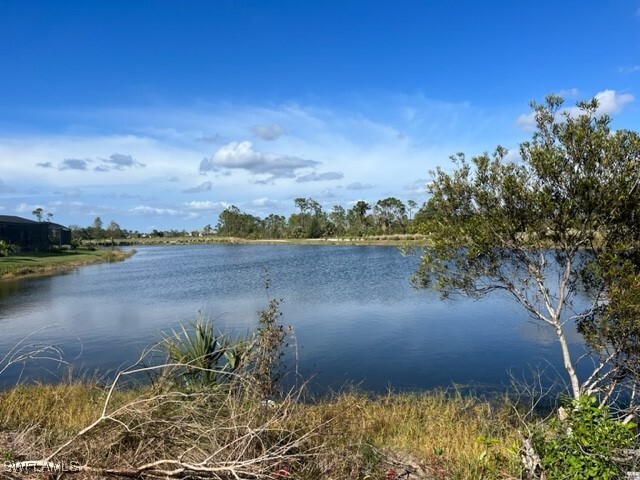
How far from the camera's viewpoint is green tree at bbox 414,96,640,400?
7.25 m

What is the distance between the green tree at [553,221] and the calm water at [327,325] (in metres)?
4.19

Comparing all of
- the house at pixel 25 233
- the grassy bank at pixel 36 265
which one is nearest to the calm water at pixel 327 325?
the grassy bank at pixel 36 265

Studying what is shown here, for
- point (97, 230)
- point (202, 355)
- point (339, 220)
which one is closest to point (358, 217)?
point (339, 220)

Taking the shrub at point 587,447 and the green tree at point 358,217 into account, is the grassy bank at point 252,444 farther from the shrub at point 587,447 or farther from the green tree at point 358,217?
the green tree at point 358,217

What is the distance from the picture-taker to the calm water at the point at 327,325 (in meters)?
14.2

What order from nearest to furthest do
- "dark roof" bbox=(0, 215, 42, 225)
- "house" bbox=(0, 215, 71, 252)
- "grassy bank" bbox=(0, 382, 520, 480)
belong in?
1. "grassy bank" bbox=(0, 382, 520, 480)
2. "house" bbox=(0, 215, 71, 252)
3. "dark roof" bbox=(0, 215, 42, 225)

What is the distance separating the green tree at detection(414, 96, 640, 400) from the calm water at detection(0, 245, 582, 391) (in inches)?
165

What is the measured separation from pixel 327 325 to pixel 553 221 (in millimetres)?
13451

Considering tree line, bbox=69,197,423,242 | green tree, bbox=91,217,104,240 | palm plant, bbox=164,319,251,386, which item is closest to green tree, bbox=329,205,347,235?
tree line, bbox=69,197,423,242

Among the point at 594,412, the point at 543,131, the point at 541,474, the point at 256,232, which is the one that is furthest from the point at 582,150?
the point at 256,232

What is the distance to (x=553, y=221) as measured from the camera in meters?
7.79

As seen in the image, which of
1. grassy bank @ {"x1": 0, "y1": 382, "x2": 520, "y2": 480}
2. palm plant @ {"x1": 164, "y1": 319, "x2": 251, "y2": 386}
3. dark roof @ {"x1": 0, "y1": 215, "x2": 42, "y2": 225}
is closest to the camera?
grassy bank @ {"x1": 0, "y1": 382, "x2": 520, "y2": 480}

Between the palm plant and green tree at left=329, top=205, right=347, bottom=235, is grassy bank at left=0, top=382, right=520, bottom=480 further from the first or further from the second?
green tree at left=329, top=205, right=347, bottom=235

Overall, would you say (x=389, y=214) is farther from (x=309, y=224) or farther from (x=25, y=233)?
(x=25, y=233)
